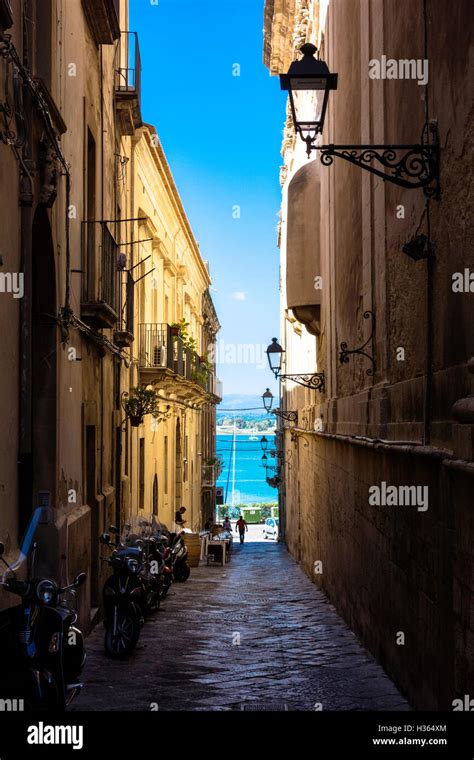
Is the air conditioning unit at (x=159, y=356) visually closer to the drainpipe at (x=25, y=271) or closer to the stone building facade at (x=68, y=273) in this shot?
the stone building facade at (x=68, y=273)

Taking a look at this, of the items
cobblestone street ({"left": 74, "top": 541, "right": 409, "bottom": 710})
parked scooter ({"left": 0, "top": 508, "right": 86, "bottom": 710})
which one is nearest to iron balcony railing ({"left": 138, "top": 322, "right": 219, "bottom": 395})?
cobblestone street ({"left": 74, "top": 541, "right": 409, "bottom": 710})

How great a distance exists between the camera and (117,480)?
1395 centimetres

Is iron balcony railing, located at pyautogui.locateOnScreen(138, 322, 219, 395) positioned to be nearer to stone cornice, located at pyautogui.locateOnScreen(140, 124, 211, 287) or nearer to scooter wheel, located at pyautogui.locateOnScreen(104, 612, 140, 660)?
stone cornice, located at pyautogui.locateOnScreen(140, 124, 211, 287)

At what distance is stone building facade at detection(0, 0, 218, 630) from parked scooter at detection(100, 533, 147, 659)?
17.5 inches

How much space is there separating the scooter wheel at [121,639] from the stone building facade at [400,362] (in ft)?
7.25

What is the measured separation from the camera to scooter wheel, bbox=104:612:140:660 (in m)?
8.82

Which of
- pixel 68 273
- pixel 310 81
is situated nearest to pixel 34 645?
pixel 310 81

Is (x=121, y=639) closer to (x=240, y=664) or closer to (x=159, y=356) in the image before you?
(x=240, y=664)

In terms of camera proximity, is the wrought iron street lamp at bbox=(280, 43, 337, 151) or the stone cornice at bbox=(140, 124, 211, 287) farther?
the stone cornice at bbox=(140, 124, 211, 287)

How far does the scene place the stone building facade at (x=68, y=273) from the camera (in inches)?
254

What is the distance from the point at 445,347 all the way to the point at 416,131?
1.94 m

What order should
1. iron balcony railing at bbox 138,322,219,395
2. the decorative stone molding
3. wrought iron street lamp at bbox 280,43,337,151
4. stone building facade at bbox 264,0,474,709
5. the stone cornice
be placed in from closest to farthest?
the decorative stone molding, stone building facade at bbox 264,0,474,709, wrought iron street lamp at bbox 280,43,337,151, the stone cornice, iron balcony railing at bbox 138,322,219,395

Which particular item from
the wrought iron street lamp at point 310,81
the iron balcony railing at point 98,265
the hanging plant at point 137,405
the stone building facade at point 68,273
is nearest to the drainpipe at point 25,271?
the stone building facade at point 68,273

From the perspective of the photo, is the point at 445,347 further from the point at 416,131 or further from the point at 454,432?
the point at 416,131
